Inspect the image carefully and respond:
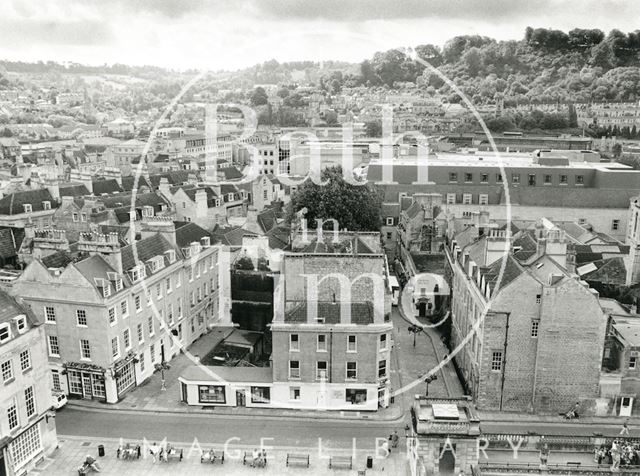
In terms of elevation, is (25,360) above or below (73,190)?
below

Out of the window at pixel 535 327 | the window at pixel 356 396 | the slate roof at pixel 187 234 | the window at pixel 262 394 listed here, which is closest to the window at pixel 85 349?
the window at pixel 262 394

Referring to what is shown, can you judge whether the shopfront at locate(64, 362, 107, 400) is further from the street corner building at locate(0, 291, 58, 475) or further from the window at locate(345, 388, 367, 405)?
the window at locate(345, 388, 367, 405)

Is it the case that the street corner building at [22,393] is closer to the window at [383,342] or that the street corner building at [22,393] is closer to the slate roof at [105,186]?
the window at [383,342]

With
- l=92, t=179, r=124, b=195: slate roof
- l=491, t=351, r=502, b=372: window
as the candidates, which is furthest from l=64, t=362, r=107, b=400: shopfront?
l=92, t=179, r=124, b=195: slate roof

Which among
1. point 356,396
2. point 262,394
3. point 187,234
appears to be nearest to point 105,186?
point 187,234

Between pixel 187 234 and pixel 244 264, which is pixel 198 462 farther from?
pixel 187 234

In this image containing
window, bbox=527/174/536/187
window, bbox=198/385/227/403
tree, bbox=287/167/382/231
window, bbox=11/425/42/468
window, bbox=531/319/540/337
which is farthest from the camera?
window, bbox=527/174/536/187

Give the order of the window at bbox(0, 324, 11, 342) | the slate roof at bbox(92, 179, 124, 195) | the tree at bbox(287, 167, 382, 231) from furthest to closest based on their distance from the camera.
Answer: the slate roof at bbox(92, 179, 124, 195) → the tree at bbox(287, 167, 382, 231) → the window at bbox(0, 324, 11, 342)

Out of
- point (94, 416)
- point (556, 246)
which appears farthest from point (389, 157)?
point (94, 416)
